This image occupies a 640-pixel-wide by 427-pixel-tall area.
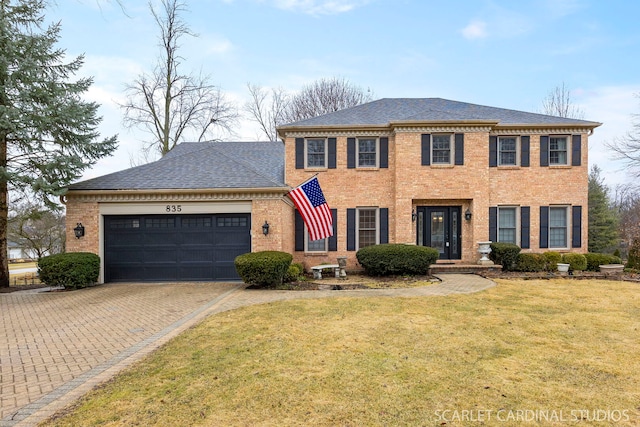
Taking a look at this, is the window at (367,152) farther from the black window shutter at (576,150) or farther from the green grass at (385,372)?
the black window shutter at (576,150)

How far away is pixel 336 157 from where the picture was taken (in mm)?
14453

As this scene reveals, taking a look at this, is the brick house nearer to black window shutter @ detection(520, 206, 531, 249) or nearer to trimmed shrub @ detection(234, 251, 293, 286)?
black window shutter @ detection(520, 206, 531, 249)

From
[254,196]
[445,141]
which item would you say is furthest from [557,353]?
[445,141]

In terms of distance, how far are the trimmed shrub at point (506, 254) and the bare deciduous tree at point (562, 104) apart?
19.9m

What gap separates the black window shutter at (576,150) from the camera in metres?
14.3

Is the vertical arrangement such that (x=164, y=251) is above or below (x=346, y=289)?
above

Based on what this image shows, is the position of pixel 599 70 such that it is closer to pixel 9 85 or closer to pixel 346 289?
pixel 346 289

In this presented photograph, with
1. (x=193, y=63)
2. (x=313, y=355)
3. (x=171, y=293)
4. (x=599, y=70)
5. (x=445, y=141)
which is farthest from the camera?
(x=193, y=63)

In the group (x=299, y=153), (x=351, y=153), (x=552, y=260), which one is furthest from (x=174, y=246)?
(x=552, y=260)

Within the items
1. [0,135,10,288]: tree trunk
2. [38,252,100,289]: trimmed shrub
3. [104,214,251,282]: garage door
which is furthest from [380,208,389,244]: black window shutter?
[0,135,10,288]: tree trunk

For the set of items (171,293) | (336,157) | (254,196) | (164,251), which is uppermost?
(336,157)

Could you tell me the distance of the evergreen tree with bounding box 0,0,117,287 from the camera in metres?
11.7

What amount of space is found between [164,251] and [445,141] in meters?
12.0

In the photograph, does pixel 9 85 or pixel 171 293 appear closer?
pixel 171 293
